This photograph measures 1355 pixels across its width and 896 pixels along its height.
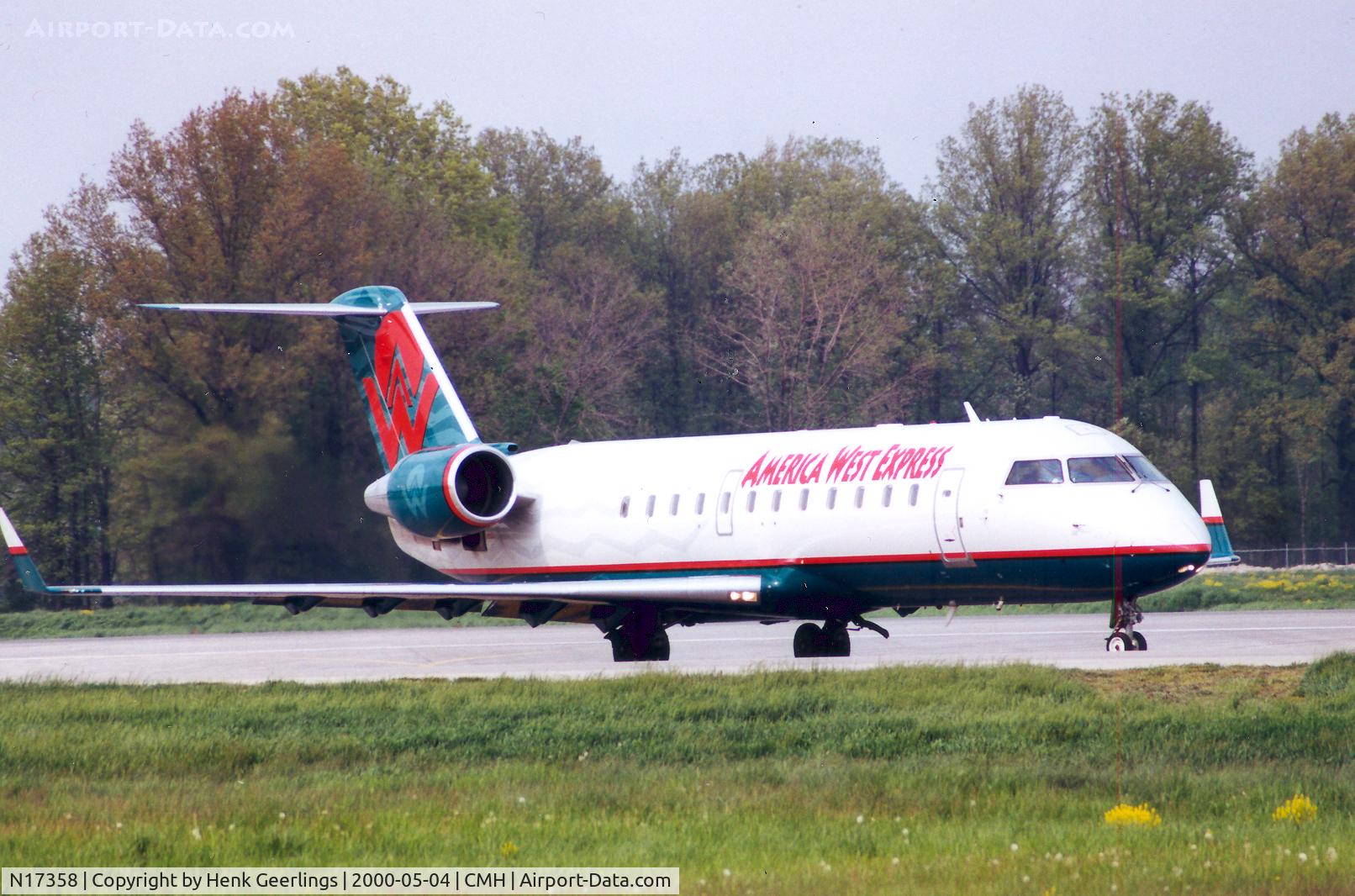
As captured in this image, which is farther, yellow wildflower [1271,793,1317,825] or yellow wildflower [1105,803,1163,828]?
yellow wildflower [1271,793,1317,825]

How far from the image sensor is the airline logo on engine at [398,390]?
74.3ft

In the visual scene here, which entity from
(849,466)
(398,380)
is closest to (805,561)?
(849,466)

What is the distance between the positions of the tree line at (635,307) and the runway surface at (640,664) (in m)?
5.17

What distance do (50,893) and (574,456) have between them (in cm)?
1445

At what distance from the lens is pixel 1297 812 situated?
8.61 meters

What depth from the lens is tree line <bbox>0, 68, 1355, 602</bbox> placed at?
3288 cm

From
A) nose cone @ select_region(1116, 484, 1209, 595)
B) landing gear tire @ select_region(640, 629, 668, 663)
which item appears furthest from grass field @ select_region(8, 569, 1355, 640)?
nose cone @ select_region(1116, 484, 1209, 595)

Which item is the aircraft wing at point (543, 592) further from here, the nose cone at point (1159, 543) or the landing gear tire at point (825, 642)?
the nose cone at point (1159, 543)

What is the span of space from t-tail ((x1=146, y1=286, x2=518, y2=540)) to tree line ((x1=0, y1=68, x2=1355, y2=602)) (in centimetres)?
721

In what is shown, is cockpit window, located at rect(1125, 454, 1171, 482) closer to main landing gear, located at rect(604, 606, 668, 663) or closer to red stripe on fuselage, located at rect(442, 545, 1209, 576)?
red stripe on fuselage, located at rect(442, 545, 1209, 576)

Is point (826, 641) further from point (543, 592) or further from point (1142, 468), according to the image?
point (1142, 468)

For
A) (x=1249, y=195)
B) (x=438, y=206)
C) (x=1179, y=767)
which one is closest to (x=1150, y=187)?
(x=1249, y=195)

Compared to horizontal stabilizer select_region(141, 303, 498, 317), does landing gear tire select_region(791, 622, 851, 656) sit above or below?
below

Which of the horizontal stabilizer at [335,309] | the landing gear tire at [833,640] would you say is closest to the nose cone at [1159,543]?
the landing gear tire at [833,640]
